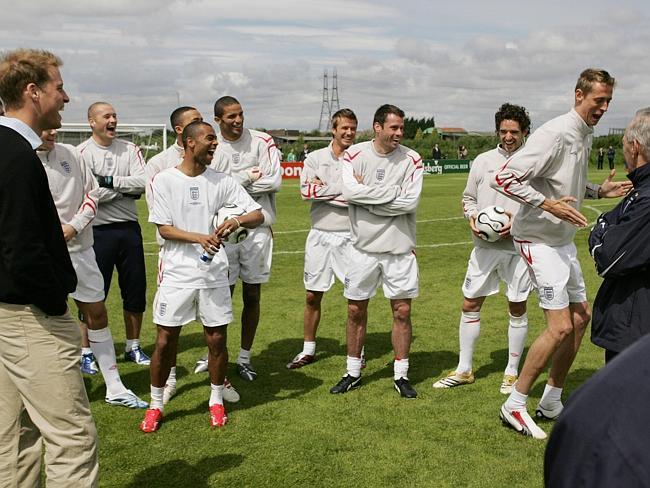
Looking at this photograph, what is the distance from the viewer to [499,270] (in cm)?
616

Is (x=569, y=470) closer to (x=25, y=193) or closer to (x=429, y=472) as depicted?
(x=25, y=193)

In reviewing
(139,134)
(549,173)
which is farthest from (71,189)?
(139,134)

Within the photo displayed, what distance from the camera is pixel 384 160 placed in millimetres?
6117

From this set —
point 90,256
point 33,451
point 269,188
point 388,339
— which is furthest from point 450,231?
point 33,451

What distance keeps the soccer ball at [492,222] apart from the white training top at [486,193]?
0.71ft

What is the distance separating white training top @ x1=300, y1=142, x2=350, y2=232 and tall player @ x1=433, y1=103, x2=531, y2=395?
1384mm

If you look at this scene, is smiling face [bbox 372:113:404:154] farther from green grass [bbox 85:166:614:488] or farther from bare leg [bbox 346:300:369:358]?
green grass [bbox 85:166:614:488]

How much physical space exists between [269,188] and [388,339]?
2.45 m

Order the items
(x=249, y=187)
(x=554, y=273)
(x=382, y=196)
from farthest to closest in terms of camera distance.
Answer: (x=249, y=187) → (x=382, y=196) → (x=554, y=273)

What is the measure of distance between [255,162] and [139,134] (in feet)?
123

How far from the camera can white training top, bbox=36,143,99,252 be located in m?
5.46

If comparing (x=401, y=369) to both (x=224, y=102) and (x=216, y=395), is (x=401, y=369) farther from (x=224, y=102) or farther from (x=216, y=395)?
(x=224, y=102)

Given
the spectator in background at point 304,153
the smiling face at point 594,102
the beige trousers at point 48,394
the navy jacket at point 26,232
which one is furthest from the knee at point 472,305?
the spectator in background at point 304,153

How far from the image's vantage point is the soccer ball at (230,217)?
5031mm
